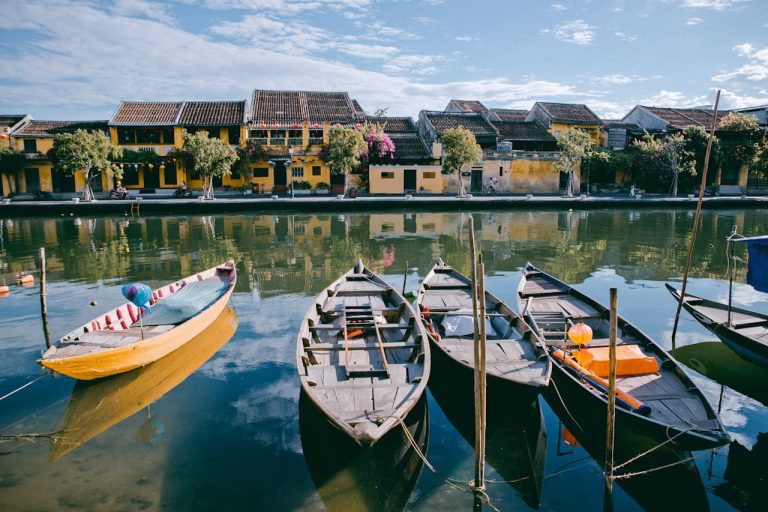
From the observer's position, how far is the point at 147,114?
3812 cm

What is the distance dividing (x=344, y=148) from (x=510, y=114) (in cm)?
2022

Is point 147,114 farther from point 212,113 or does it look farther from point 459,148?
point 459,148

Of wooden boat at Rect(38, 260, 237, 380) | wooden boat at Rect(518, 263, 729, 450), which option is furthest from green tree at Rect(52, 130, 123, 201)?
wooden boat at Rect(518, 263, 729, 450)

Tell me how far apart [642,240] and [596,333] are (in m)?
15.4

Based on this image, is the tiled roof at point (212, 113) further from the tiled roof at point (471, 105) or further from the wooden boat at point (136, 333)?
the wooden boat at point (136, 333)

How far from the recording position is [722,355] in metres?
9.93

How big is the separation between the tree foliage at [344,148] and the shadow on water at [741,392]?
1103 inches

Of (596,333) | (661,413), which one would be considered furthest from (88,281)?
(661,413)

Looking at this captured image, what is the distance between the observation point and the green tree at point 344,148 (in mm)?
35406

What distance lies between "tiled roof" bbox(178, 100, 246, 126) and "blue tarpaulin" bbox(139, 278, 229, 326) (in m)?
28.6

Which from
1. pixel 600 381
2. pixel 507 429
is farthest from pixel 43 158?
pixel 600 381

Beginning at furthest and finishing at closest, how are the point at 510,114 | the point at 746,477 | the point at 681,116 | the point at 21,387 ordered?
the point at 510,114 < the point at 681,116 < the point at 21,387 < the point at 746,477

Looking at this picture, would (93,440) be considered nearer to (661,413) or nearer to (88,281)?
(661,413)

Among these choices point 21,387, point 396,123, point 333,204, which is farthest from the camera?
point 396,123
